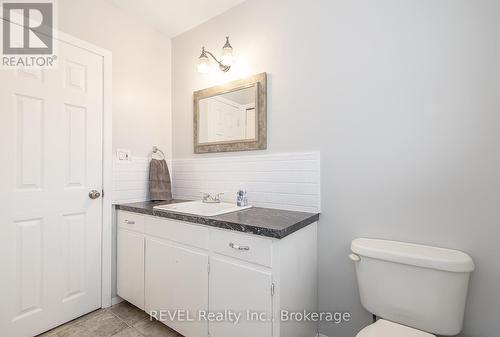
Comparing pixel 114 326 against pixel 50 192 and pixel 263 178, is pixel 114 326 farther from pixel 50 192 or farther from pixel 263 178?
pixel 263 178

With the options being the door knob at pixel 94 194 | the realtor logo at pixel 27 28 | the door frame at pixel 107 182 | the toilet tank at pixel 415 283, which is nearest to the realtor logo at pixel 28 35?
the realtor logo at pixel 27 28

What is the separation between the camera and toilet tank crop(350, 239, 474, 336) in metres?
1.02

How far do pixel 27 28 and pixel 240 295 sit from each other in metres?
2.09

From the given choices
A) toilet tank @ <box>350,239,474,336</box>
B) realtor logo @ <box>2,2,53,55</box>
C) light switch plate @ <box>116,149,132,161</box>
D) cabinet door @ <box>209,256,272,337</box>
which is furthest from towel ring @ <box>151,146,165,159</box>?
toilet tank @ <box>350,239,474,336</box>

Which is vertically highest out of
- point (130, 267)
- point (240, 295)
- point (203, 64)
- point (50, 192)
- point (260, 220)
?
point (203, 64)

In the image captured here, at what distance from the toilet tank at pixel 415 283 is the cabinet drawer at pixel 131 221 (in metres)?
1.45

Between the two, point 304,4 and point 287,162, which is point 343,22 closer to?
point 304,4

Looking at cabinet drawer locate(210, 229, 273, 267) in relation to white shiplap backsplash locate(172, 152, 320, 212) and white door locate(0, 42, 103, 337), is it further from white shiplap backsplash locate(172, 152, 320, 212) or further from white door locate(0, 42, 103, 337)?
white door locate(0, 42, 103, 337)

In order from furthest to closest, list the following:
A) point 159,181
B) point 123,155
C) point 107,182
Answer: point 159,181 → point 123,155 → point 107,182

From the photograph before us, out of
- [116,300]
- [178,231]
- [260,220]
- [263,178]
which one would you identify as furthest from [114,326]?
[263,178]

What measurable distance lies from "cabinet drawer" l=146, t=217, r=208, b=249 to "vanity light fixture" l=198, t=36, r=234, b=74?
123cm

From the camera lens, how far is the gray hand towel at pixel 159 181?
2.09 meters

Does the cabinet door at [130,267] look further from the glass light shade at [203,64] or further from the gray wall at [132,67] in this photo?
the glass light shade at [203,64]

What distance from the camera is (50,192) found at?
156 centimetres
